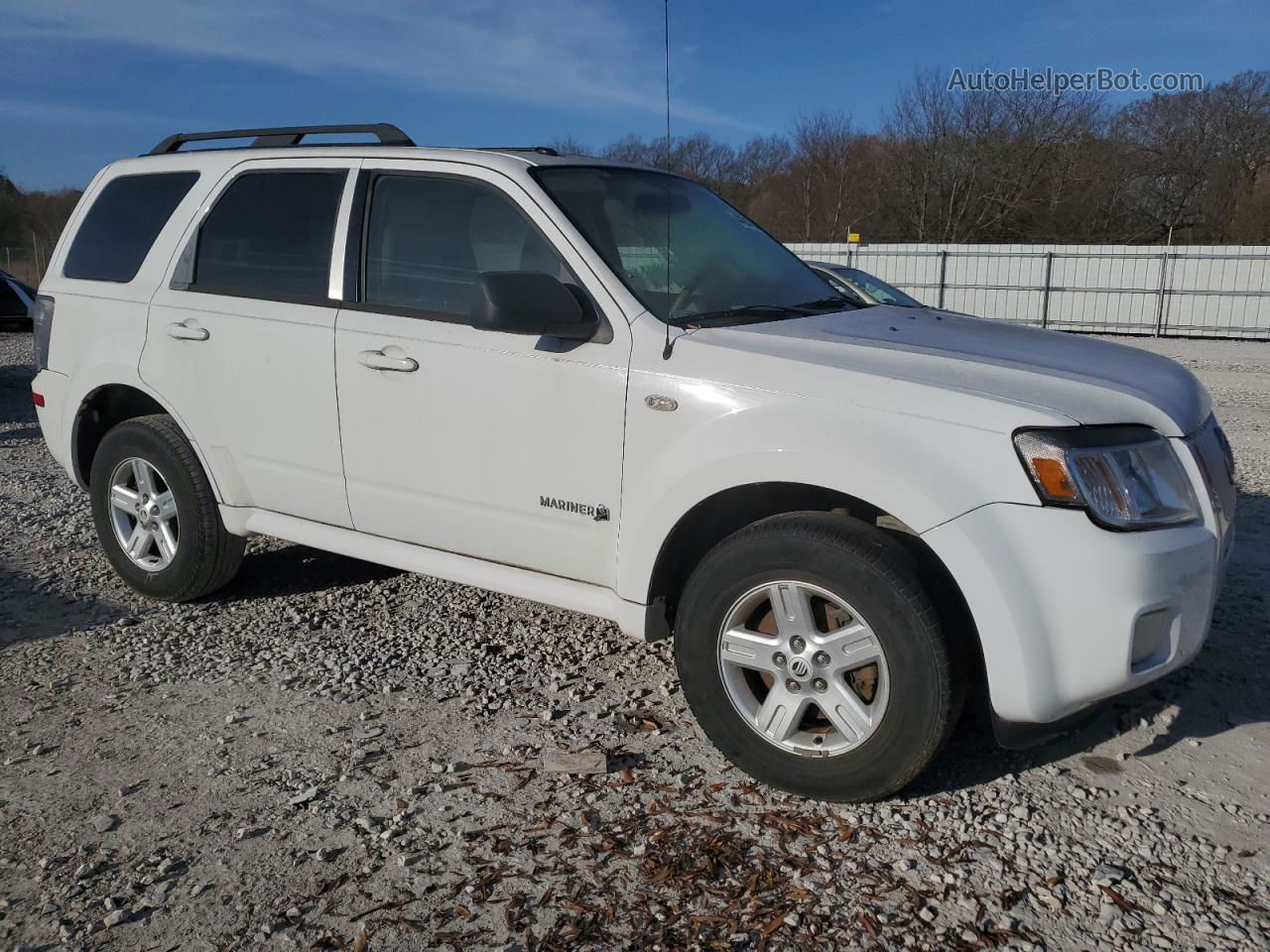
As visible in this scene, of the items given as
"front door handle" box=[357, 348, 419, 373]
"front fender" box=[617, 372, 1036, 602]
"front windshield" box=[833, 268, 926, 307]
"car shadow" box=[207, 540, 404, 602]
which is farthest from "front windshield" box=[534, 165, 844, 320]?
"front windshield" box=[833, 268, 926, 307]

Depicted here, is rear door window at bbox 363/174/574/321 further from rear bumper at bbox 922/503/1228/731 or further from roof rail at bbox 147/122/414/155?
rear bumper at bbox 922/503/1228/731

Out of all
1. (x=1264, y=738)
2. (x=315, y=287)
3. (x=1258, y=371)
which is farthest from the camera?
(x=1258, y=371)

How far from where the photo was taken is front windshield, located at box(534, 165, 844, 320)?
3.79 m

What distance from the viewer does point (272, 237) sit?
4.50 meters

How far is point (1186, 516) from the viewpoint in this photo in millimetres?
3016

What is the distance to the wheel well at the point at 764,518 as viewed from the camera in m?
3.07

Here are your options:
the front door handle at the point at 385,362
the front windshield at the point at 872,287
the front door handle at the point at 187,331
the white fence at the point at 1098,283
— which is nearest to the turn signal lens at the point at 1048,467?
the front door handle at the point at 385,362

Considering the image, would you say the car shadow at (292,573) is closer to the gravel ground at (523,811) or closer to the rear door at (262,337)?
the gravel ground at (523,811)

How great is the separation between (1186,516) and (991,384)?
67 centimetres

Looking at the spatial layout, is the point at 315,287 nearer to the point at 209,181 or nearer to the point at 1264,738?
the point at 209,181

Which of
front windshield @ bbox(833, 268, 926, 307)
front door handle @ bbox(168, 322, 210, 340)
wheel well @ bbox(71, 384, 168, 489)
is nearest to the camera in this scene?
front door handle @ bbox(168, 322, 210, 340)

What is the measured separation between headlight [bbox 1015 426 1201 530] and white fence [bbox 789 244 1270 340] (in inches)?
945

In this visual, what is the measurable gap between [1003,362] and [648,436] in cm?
113

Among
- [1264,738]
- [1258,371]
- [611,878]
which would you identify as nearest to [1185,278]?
[1258,371]
